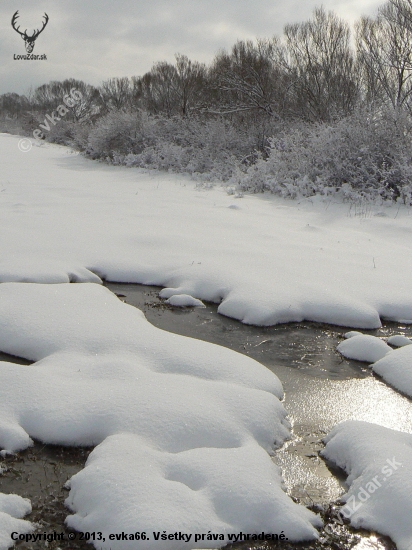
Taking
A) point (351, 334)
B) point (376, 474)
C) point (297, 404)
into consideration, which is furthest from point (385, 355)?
point (376, 474)

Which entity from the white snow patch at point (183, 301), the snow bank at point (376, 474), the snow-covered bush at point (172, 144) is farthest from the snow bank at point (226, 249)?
the snow-covered bush at point (172, 144)

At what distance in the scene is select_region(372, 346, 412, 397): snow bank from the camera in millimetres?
3771

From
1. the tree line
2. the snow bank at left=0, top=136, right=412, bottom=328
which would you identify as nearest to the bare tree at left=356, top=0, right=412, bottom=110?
the tree line

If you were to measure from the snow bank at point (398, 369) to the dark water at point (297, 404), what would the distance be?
7cm

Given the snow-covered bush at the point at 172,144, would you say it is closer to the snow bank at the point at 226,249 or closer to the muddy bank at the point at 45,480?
the snow bank at the point at 226,249

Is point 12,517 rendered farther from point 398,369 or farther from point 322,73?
point 322,73

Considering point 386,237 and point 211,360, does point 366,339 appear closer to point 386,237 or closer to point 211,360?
point 211,360

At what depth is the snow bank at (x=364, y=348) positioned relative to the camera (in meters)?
4.25

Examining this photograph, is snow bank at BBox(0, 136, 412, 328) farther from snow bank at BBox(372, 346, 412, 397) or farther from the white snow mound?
snow bank at BBox(372, 346, 412, 397)

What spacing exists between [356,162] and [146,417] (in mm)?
9146

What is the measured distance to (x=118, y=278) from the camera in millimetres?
5773

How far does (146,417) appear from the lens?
115 inches

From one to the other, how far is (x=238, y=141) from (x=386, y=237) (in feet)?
28.5

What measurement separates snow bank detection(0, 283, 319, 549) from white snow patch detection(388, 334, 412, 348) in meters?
1.45
